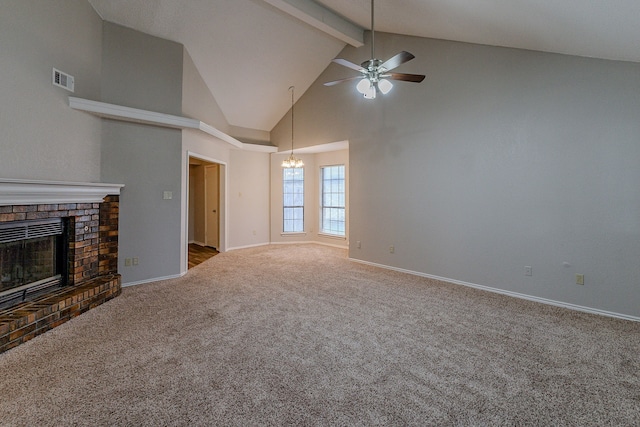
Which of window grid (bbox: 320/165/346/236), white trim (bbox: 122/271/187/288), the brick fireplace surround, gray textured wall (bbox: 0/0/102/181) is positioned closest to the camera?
the brick fireplace surround

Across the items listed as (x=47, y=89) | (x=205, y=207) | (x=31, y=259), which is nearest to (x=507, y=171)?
(x=47, y=89)

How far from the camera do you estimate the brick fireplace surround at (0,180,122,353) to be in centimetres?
277

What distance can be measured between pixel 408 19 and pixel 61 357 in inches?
223

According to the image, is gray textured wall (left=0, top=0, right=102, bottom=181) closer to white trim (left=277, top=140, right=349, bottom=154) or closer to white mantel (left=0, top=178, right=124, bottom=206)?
white mantel (left=0, top=178, right=124, bottom=206)

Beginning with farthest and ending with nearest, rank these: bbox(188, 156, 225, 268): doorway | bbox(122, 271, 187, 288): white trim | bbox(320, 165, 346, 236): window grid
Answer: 1. bbox(320, 165, 346, 236): window grid
2. bbox(188, 156, 225, 268): doorway
3. bbox(122, 271, 187, 288): white trim

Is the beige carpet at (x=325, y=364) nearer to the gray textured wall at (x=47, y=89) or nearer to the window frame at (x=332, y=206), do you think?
the gray textured wall at (x=47, y=89)

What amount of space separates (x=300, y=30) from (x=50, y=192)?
476cm

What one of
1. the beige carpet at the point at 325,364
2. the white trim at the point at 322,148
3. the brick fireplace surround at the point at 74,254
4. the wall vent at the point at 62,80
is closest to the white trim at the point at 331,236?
the white trim at the point at 322,148

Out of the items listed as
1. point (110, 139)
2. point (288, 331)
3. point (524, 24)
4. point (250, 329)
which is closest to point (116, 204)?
point (110, 139)

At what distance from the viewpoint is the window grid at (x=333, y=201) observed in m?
7.80

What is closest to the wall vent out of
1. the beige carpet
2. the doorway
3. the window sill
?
the beige carpet

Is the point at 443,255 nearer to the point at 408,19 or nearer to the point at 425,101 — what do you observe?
the point at 425,101

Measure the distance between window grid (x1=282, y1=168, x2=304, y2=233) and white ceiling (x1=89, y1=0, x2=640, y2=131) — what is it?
1.57 meters

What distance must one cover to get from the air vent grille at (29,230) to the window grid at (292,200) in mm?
5197
